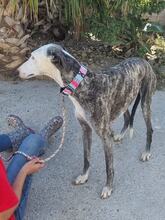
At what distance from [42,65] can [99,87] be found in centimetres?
50

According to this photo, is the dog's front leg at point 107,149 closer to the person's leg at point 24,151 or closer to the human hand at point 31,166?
the person's leg at point 24,151

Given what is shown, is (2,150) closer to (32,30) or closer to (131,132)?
(131,132)

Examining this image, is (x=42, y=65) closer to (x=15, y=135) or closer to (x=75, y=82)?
(x=75, y=82)

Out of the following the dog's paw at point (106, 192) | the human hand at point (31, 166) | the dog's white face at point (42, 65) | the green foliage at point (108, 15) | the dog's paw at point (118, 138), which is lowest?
the dog's paw at point (118, 138)

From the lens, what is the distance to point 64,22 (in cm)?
678

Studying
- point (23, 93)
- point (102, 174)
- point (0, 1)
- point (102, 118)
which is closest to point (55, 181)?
point (102, 174)

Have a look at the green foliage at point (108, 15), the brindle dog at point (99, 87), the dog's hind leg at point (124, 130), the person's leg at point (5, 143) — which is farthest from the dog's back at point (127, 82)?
the green foliage at point (108, 15)

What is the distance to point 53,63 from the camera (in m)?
3.81

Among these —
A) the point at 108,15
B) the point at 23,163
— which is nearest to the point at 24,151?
the point at 23,163

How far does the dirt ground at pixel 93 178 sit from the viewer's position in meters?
4.13

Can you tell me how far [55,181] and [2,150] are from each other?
62cm

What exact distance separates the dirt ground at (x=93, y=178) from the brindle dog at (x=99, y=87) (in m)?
0.14

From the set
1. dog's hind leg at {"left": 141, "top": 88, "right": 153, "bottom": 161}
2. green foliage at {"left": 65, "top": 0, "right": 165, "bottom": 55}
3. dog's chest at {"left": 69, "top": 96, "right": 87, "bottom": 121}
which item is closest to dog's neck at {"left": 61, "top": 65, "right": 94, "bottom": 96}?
dog's chest at {"left": 69, "top": 96, "right": 87, "bottom": 121}

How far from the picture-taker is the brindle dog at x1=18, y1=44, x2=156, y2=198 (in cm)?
383
